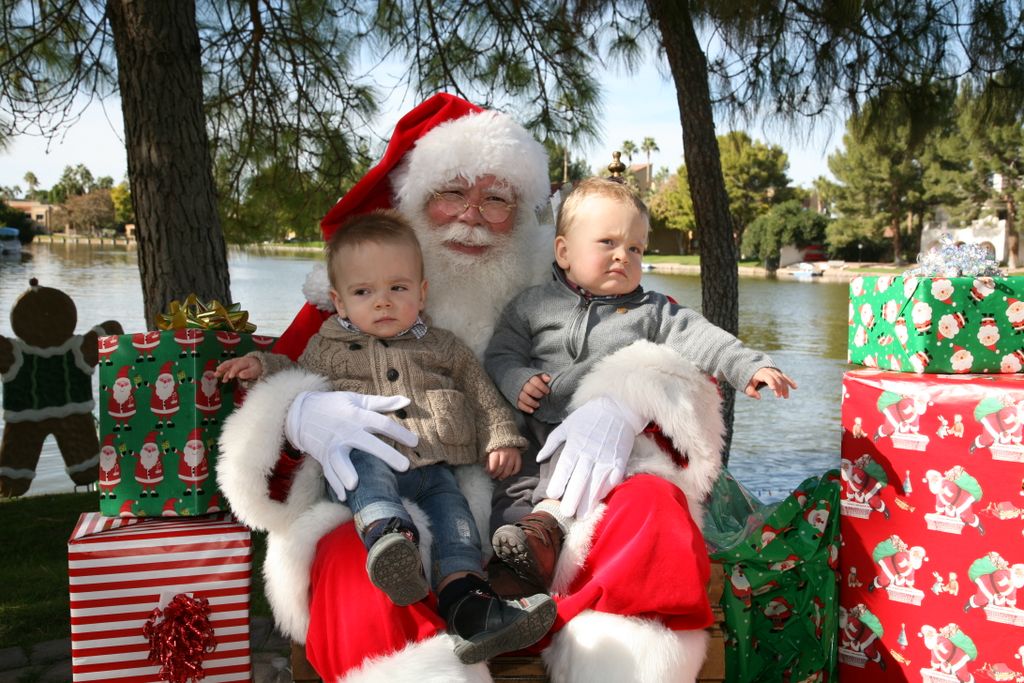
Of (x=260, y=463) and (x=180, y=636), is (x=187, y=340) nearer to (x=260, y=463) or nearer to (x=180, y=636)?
(x=260, y=463)

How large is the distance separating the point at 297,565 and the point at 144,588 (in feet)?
1.49

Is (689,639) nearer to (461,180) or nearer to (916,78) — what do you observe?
(461,180)

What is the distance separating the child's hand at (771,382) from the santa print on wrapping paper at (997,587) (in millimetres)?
651

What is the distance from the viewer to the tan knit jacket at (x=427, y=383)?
7.26 ft

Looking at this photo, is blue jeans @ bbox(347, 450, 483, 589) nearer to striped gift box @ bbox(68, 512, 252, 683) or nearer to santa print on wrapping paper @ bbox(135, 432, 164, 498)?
striped gift box @ bbox(68, 512, 252, 683)

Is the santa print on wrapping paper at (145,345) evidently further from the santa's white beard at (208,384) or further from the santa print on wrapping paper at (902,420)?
the santa print on wrapping paper at (902,420)

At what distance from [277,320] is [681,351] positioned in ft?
38.5

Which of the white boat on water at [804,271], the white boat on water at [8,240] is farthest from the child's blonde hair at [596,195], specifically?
the white boat on water at [804,271]

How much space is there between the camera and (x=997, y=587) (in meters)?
2.08

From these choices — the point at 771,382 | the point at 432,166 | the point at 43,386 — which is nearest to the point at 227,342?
the point at 432,166

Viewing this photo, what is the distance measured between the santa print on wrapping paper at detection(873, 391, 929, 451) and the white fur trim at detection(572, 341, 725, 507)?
0.42 meters

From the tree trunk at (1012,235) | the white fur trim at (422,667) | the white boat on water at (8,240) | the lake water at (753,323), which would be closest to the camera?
the white fur trim at (422,667)

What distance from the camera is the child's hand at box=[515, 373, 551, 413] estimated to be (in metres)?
2.28

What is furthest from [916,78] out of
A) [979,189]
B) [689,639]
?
[979,189]
